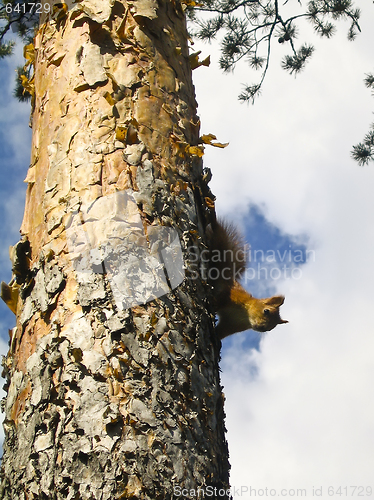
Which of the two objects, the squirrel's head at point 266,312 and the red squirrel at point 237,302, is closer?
the red squirrel at point 237,302

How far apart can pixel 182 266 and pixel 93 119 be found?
43 centimetres

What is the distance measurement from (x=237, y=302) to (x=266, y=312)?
268 millimetres

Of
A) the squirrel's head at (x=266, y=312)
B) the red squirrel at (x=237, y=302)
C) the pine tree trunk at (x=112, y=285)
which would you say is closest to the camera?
the pine tree trunk at (x=112, y=285)

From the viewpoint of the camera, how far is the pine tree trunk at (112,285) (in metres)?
0.82

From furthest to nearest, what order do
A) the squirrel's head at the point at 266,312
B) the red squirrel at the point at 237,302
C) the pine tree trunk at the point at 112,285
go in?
1. the squirrel's head at the point at 266,312
2. the red squirrel at the point at 237,302
3. the pine tree trunk at the point at 112,285

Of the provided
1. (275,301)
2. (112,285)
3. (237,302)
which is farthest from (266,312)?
(112,285)

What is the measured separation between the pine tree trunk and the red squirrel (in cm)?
69

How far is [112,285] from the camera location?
94 cm

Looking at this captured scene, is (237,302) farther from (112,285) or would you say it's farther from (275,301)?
(112,285)

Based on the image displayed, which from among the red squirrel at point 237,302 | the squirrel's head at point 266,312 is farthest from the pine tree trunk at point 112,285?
the squirrel's head at point 266,312

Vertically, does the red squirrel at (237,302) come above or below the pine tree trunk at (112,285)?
above

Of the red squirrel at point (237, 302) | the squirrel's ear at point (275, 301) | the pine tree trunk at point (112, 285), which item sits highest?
the squirrel's ear at point (275, 301)

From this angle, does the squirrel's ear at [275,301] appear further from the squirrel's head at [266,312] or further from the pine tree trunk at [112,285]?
the pine tree trunk at [112,285]

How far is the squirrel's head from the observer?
8.16 feet
